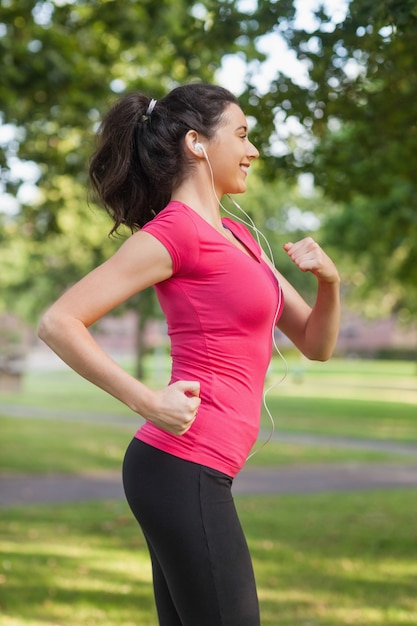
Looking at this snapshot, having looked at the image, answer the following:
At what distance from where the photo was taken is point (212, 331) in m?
2.38

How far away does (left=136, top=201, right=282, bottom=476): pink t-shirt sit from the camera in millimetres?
2365

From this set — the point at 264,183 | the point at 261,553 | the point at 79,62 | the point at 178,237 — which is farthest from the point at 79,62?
the point at 178,237

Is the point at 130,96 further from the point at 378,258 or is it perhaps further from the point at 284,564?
the point at 378,258

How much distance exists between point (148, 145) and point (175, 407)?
2.41ft

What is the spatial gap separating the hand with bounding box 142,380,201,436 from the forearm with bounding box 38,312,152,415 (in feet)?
0.15

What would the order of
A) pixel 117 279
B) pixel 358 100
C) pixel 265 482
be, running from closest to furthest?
pixel 117 279
pixel 358 100
pixel 265 482

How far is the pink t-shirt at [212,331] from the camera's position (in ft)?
7.76

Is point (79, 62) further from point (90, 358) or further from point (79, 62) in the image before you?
point (90, 358)

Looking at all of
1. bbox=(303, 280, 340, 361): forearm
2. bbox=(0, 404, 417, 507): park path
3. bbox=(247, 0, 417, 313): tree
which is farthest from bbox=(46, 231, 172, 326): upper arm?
bbox=(0, 404, 417, 507): park path

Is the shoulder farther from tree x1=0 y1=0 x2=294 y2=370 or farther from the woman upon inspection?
tree x1=0 y1=0 x2=294 y2=370

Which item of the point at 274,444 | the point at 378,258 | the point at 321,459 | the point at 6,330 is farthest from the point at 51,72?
the point at 6,330

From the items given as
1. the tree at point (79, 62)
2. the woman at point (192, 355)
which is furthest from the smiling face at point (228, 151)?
the tree at point (79, 62)

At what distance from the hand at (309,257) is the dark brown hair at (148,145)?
341mm

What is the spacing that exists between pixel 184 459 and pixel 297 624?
134 inches
